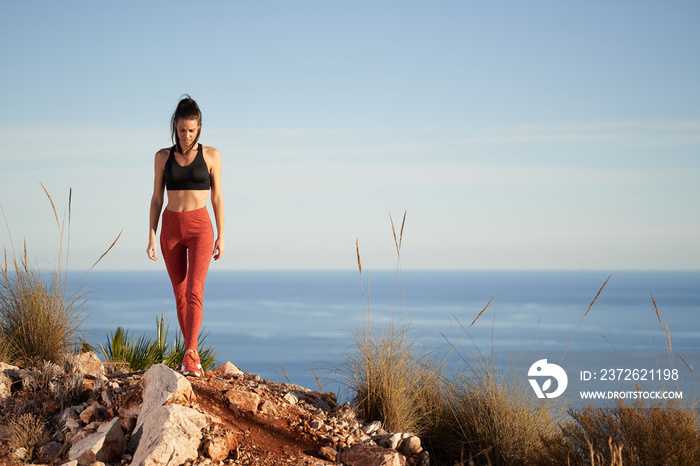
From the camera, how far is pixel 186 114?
4871mm

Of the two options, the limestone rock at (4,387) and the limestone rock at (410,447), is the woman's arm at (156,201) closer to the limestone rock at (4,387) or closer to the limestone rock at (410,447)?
the limestone rock at (4,387)

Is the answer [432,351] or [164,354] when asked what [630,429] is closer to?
[432,351]

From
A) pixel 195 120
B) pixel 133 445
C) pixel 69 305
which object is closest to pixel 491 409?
pixel 133 445

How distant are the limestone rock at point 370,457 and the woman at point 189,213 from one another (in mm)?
1431

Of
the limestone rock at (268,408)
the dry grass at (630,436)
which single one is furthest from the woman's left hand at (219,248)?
the dry grass at (630,436)

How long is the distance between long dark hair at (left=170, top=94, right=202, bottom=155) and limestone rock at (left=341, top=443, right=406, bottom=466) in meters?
2.72

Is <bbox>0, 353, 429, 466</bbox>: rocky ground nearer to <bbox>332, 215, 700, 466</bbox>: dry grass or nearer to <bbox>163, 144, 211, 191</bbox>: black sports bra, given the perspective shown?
<bbox>332, 215, 700, 466</bbox>: dry grass

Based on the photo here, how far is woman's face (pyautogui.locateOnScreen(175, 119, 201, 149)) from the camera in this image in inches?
192

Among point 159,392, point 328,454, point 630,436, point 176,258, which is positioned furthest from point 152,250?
point 630,436

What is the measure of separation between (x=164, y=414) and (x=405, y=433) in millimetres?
1967

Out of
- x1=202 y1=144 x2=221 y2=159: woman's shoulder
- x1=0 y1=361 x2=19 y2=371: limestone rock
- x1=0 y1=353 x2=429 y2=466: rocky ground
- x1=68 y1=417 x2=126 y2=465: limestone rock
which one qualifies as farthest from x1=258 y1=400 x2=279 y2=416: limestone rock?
x1=0 y1=361 x2=19 y2=371: limestone rock

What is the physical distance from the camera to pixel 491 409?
16.9 feet

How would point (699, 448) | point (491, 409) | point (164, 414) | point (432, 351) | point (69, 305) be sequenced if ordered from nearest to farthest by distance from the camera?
point (164, 414) < point (699, 448) < point (491, 409) < point (432, 351) < point (69, 305)

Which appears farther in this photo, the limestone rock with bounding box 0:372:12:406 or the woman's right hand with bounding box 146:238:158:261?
the woman's right hand with bounding box 146:238:158:261
